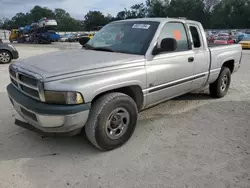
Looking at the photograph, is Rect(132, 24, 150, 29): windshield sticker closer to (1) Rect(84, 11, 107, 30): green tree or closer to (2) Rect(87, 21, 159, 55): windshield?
(2) Rect(87, 21, 159, 55): windshield

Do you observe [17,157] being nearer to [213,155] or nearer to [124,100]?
[124,100]

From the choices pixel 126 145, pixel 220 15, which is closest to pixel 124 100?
pixel 126 145

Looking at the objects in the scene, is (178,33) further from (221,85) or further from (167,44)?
(221,85)

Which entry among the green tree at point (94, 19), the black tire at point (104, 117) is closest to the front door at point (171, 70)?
the black tire at point (104, 117)

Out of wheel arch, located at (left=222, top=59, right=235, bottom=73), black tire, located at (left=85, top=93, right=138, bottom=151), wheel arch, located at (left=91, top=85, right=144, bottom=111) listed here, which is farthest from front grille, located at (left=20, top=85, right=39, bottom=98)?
wheel arch, located at (left=222, top=59, right=235, bottom=73)

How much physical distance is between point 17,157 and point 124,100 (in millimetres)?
1588

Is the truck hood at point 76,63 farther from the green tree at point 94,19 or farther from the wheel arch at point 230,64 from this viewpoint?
the green tree at point 94,19

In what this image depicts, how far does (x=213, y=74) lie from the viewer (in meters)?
4.86

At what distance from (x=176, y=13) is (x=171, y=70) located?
92.6 meters

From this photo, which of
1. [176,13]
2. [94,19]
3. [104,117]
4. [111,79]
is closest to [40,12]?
[94,19]

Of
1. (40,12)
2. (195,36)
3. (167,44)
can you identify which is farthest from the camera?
(40,12)

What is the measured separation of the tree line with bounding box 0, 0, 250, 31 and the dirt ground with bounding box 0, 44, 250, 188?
62.4 meters

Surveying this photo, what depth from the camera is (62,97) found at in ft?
8.61

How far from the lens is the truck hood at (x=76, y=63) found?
2.74 metres
